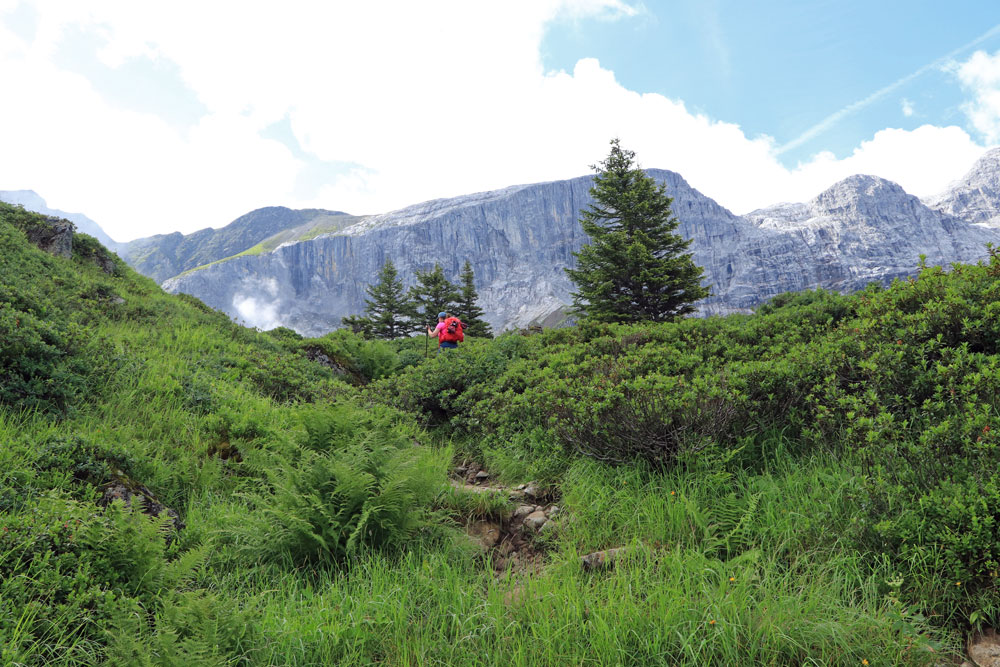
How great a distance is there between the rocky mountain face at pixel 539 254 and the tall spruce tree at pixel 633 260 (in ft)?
463

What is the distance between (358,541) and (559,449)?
89.0 inches

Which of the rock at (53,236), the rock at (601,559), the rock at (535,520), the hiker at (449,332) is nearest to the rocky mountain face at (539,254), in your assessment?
the hiker at (449,332)

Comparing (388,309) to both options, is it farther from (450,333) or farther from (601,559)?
(601,559)

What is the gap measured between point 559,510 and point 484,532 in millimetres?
693

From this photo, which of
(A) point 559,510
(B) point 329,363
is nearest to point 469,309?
(B) point 329,363

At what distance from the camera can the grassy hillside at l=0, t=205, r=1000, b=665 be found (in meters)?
2.35

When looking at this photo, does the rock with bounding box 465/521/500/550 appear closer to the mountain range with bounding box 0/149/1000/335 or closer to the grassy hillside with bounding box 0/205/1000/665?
the grassy hillside with bounding box 0/205/1000/665

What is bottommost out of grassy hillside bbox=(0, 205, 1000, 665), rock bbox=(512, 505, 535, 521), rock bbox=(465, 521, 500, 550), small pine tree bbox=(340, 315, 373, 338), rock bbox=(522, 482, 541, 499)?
rock bbox=(465, 521, 500, 550)

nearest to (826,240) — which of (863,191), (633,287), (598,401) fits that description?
(863,191)

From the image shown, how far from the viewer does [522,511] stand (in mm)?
4320

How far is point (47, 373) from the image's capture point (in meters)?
4.86

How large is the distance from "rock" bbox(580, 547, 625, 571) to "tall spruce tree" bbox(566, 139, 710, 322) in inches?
576

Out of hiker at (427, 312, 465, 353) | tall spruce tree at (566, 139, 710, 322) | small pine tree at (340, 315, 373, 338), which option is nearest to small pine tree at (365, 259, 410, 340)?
small pine tree at (340, 315, 373, 338)

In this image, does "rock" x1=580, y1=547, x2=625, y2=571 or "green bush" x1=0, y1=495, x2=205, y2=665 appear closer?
"green bush" x1=0, y1=495, x2=205, y2=665
